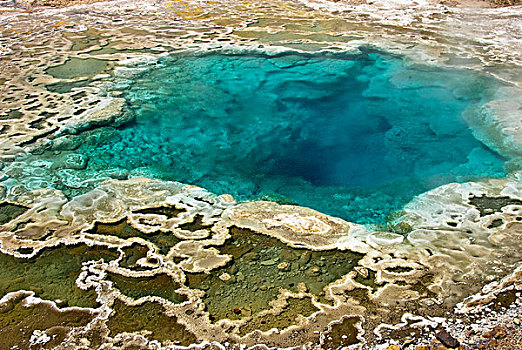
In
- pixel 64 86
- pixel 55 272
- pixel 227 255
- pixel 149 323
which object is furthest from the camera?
pixel 64 86

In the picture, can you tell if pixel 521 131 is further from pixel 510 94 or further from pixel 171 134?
pixel 171 134

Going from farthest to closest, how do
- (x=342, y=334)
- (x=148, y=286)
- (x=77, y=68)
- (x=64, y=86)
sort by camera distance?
(x=77, y=68), (x=64, y=86), (x=148, y=286), (x=342, y=334)

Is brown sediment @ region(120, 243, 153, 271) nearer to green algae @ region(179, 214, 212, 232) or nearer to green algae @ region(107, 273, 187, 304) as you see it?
green algae @ region(107, 273, 187, 304)

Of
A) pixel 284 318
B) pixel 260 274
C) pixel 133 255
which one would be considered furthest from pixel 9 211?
pixel 284 318

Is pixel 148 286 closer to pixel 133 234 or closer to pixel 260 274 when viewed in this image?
pixel 133 234

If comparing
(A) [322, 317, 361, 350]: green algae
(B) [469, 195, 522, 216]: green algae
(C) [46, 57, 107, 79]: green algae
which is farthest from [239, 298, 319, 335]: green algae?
(C) [46, 57, 107, 79]: green algae
